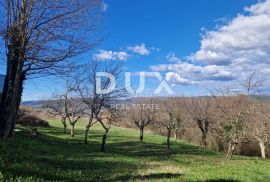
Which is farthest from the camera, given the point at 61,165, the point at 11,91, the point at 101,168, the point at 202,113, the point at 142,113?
the point at 202,113

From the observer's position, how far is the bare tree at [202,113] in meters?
81.8

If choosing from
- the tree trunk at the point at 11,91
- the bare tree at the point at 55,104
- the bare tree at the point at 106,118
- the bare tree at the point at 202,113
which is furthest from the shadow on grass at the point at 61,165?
the bare tree at the point at 202,113

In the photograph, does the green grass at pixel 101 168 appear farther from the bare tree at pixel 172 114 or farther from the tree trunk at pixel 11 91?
→ the bare tree at pixel 172 114

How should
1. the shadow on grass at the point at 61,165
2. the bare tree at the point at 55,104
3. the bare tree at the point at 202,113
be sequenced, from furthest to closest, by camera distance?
1. the bare tree at the point at 202,113
2. the bare tree at the point at 55,104
3. the shadow on grass at the point at 61,165

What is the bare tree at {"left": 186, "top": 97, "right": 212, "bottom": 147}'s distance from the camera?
81.8m

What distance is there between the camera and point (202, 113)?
84562 millimetres

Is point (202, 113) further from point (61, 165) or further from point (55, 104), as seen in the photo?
point (61, 165)

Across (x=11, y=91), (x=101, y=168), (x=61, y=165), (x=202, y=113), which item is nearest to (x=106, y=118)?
(x=11, y=91)

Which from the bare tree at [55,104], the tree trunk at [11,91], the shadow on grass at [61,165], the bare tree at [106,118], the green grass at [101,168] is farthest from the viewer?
the bare tree at [55,104]

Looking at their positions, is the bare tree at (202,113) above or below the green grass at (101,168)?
above

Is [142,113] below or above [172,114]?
above

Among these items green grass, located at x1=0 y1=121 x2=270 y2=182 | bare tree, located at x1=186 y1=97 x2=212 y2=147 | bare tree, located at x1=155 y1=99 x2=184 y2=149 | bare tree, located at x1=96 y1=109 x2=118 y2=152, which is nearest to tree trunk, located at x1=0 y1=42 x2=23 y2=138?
green grass, located at x1=0 y1=121 x2=270 y2=182

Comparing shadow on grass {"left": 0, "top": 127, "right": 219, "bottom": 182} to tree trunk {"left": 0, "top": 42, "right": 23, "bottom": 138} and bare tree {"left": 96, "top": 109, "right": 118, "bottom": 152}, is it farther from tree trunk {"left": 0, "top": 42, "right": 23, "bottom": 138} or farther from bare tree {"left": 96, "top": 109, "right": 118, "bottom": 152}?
bare tree {"left": 96, "top": 109, "right": 118, "bottom": 152}

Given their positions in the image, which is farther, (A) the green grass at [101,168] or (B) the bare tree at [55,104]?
(B) the bare tree at [55,104]
